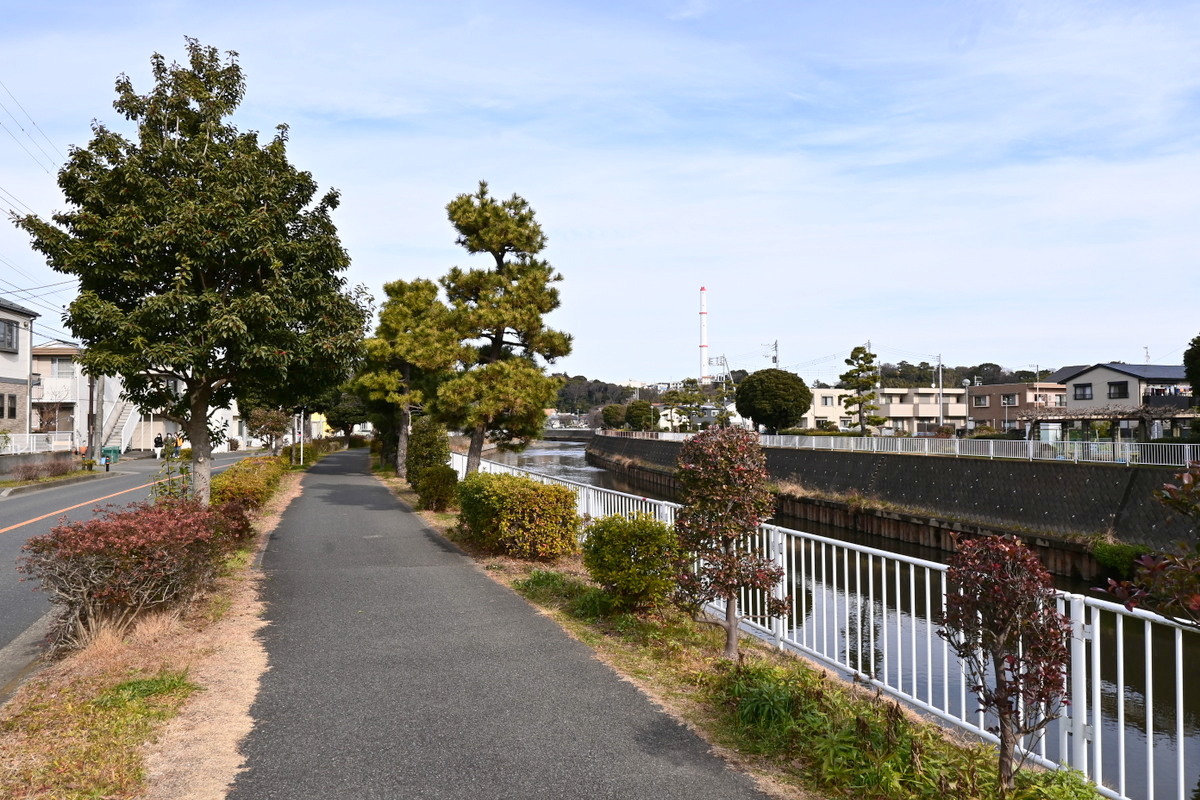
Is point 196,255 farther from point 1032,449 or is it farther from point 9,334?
point 9,334

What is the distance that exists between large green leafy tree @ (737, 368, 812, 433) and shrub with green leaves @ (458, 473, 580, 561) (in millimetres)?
42073

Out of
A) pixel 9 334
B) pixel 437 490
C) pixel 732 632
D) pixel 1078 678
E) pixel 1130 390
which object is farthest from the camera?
pixel 1130 390

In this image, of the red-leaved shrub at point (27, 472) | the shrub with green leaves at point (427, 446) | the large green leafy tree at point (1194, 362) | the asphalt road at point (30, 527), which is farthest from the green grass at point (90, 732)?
the large green leafy tree at point (1194, 362)

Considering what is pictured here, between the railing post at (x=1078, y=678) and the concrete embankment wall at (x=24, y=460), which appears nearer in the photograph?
the railing post at (x=1078, y=678)

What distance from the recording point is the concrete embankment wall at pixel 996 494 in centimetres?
1702

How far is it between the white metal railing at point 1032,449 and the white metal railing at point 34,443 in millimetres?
23370

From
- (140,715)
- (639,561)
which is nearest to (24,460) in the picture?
A: (140,715)

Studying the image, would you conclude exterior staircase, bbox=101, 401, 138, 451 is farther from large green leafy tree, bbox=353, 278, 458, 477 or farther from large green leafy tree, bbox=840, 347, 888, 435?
large green leafy tree, bbox=840, 347, 888, 435

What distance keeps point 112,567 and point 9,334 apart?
100 ft

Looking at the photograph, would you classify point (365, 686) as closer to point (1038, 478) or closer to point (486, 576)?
point (486, 576)

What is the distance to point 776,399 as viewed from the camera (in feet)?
167

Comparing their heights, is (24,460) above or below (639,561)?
below

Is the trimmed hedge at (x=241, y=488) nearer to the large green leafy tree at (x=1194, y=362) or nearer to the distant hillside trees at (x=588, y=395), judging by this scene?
the large green leafy tree at (x=1194, y=362)

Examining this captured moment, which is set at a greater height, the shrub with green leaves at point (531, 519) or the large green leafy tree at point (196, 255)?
the large green leafy tree at point (196, 255)
